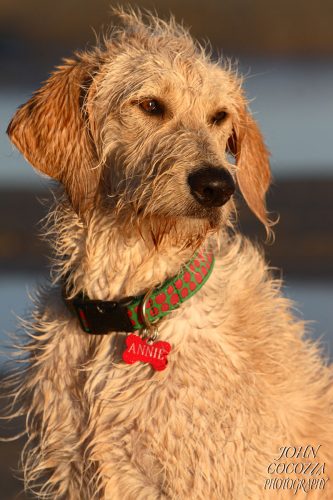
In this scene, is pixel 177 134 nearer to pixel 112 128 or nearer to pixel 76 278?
pixel 112 128

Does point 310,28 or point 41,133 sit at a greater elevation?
point 310,28

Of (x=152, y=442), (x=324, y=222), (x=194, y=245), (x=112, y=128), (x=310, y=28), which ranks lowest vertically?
(x=152, y=442)

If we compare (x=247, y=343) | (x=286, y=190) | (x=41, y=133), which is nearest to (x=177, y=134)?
(x=41, y=133)

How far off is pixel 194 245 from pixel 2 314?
145 inches

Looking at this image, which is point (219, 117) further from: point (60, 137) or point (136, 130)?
point (60, 137)

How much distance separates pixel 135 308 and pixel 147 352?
17cm

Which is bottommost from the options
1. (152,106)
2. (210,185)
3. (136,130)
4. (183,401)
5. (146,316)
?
(183,401)

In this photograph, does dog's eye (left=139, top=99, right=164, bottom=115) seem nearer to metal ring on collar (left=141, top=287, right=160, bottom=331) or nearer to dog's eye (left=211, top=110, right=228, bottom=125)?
dog's eye (left=211, top=110, right=228, bottom=125)

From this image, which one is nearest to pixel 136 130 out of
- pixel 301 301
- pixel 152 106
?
pixel 152 106

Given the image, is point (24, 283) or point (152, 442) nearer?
point (152, 442)

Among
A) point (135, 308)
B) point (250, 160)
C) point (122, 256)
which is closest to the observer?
point (135, 308)

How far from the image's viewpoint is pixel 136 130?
14.1 feet

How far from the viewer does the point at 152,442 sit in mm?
3980

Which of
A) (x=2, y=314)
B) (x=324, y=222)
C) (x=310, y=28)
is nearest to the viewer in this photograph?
(x=2, y=314)
